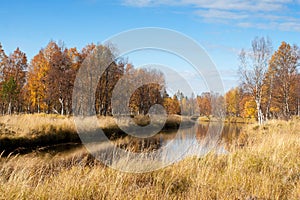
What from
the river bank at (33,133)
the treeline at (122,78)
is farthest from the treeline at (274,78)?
the river bank at (33,133)

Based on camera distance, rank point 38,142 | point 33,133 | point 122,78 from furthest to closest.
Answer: point 122,78
point 33,133
point 38,142

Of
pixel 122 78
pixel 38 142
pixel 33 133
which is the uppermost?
pixel 122 78

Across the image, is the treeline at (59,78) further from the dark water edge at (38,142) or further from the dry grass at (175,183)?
the dry grass at (175,183)

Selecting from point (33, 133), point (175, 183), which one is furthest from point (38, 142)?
point (175, 183)

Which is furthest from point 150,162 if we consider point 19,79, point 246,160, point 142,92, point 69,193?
point 19,79

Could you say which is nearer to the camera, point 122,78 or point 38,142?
point 38,142

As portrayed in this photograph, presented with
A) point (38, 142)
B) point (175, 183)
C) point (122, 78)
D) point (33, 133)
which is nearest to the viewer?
point (175, 183)

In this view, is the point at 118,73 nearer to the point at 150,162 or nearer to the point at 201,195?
the point at 150,162

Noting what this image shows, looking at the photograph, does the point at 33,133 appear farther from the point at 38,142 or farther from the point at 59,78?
the point at 59,78

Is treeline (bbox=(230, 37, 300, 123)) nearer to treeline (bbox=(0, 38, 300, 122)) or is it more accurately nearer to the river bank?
treeline (bbox=(0, 38, 300, 122))

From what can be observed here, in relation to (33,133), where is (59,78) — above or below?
above

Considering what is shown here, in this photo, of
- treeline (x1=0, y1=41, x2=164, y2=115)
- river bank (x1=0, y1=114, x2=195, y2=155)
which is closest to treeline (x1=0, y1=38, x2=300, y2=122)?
treeline (x1=0, y1=41, x2=164, y2=115)

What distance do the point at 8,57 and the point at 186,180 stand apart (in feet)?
116

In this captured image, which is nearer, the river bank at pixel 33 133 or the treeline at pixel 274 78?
the river bank at pixel 33 133
